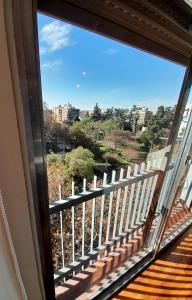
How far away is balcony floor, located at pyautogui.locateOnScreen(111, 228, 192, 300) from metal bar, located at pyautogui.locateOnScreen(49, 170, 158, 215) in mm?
885

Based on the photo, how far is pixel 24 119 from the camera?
763 millimetres

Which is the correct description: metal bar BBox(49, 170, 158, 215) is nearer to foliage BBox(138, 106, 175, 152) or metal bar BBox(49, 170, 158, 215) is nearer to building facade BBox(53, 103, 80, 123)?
foliage BBox(138, 106, 175, 152)

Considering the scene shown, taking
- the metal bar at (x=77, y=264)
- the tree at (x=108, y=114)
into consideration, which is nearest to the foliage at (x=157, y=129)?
the tree at (x=108, y=114)

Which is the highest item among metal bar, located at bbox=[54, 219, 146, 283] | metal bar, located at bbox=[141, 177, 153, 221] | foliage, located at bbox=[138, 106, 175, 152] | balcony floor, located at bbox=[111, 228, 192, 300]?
foliage, located at bbox=[138, 106, 175, 152]

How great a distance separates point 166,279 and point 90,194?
1224 millimetres

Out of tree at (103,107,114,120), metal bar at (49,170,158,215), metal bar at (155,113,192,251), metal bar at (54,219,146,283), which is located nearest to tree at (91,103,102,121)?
tree at (103,107,114,120)

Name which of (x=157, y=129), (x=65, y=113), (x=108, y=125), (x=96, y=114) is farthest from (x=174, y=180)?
(x=65, y=113)

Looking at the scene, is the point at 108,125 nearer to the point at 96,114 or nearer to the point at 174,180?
the point at 96,114

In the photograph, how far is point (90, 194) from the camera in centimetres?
156

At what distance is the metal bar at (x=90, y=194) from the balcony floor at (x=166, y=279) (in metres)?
0.89

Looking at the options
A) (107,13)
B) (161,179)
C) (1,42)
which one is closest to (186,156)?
(161,179)

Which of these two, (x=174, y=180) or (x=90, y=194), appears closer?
(x=90, y=194)

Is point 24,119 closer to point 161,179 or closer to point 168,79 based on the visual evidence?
point 168,79

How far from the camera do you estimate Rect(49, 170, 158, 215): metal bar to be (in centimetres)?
135
